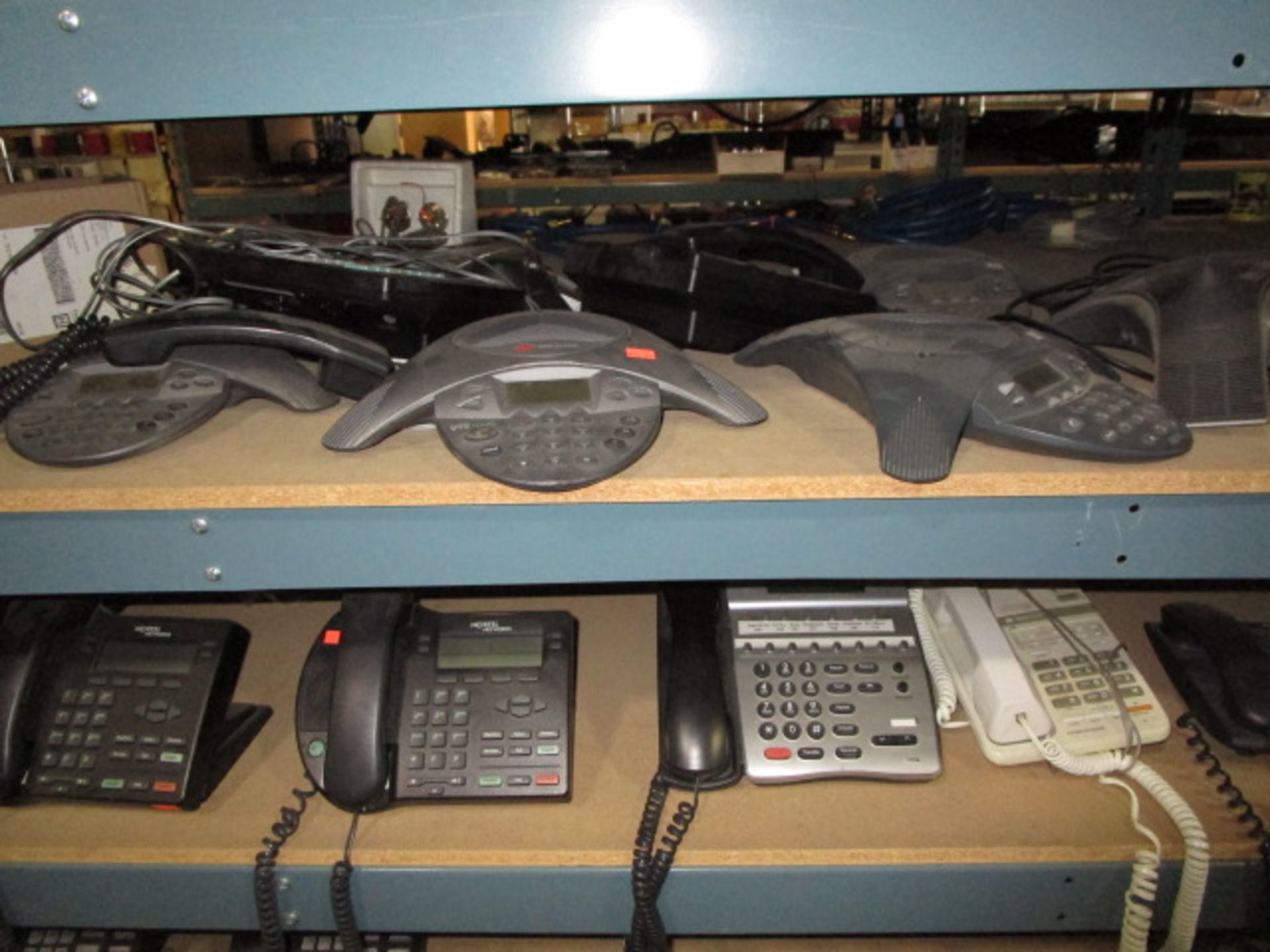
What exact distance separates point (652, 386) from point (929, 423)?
19 cm

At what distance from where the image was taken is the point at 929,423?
1.77ft

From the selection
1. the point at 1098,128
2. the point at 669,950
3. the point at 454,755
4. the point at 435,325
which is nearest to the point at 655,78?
the point at 435,325

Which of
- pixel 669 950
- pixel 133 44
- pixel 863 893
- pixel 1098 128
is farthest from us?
pixel 1098 128

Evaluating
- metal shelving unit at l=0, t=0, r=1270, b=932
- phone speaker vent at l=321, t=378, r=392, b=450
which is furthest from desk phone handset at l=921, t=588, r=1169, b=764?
phone speaker vent at l=321, t=378, r=392, b=450

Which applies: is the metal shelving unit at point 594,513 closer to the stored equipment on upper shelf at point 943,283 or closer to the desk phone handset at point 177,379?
the desk phone handset at point 177,379

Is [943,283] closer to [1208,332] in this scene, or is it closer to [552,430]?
[1208,332]

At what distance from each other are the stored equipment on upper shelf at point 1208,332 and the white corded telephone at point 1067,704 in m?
0.27

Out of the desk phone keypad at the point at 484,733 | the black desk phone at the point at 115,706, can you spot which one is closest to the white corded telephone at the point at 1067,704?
the desk phone keypad at the point at 484,733

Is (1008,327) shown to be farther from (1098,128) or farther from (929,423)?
(1098,128)

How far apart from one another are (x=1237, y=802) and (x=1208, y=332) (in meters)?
0.40

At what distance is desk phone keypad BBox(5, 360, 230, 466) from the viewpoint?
574 mm

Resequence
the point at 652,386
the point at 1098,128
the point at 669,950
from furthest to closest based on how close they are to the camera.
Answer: the point at 1098,128
the point at 669,950
the point at 652,386

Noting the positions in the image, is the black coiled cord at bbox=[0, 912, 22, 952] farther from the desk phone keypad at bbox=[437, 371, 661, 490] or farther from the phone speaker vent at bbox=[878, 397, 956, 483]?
the phone speaker vent at bbox=[878, 397, 956, 483]

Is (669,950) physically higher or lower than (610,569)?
lower
